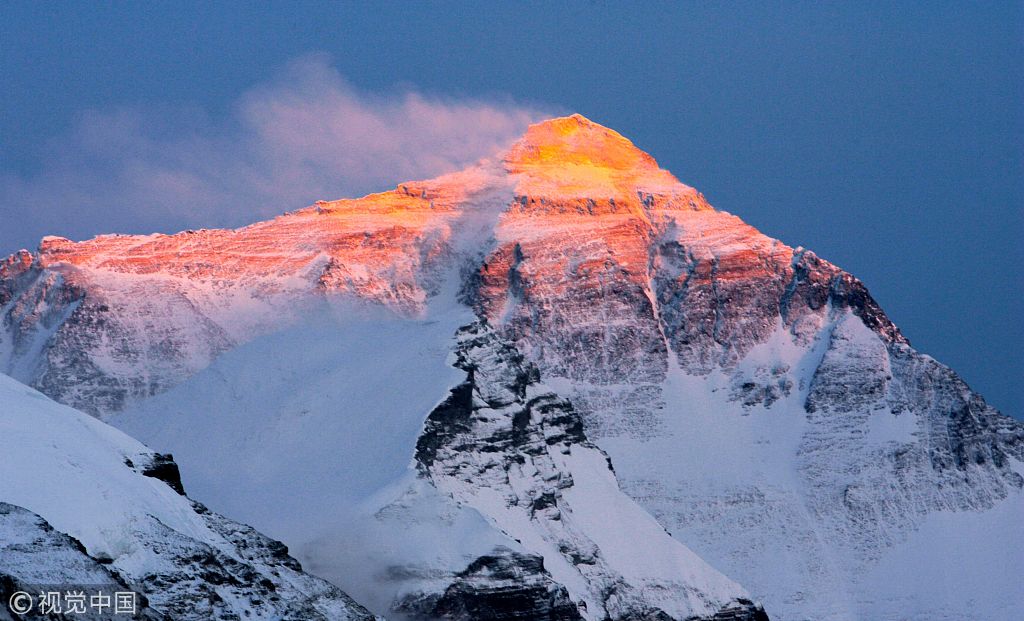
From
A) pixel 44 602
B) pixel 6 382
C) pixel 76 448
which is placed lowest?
pixel 44 602

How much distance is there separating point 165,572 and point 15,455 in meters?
15.0

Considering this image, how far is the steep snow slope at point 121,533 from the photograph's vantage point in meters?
107

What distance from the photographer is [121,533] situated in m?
126

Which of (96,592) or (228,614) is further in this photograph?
(228,614)

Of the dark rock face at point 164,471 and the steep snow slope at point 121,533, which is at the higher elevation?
the dark rock face at point 164,471

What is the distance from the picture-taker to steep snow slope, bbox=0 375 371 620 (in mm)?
106562

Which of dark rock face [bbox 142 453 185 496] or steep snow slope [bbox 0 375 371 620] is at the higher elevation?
dark rock face [bbox 142 453 185 496]

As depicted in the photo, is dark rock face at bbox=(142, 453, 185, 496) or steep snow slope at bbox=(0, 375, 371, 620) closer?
steep snow slope at bbox=(0, 375, 371, 620)

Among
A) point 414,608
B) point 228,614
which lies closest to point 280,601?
point 228,614

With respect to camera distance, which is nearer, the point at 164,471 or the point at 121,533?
the point at 121,533

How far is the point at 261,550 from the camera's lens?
148m

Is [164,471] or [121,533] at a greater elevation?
[164,471]

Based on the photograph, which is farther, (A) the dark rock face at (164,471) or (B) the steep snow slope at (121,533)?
(A) the dark rock face at (164,471)

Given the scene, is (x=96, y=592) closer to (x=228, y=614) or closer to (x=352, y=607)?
(x=228, y=614)
